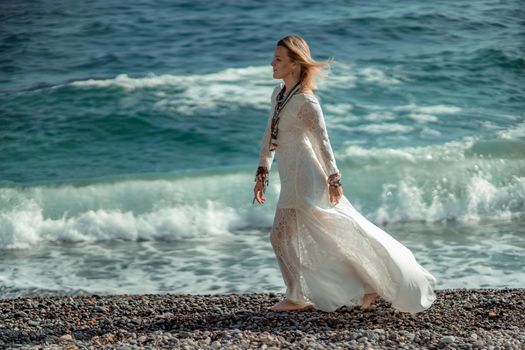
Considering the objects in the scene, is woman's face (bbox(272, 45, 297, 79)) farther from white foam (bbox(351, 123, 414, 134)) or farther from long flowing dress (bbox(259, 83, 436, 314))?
white foam (bbox(351, 123, 414, 134))

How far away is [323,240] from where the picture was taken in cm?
725

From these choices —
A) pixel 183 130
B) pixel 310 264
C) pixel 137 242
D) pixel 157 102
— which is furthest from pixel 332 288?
pixel 157 102

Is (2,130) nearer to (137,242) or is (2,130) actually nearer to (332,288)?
(137,242)

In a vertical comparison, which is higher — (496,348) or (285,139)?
(285,139)

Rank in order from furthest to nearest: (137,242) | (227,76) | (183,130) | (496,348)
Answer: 1. (227,76)
2. (183,130)
3. (137,242)
4. (496,348)

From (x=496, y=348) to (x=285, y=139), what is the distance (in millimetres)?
1970

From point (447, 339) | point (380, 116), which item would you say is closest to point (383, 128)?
point (380, 116)

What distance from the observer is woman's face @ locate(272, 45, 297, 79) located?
23.5 ft

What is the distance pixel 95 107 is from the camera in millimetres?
17719

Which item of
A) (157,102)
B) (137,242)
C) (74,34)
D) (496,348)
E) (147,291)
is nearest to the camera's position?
(496,348)

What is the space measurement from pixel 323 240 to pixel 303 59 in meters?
1.24

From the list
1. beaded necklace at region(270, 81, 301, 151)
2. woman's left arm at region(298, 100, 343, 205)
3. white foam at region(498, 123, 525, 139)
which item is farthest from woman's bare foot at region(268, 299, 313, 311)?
white foam at region(498, 123, 525, 139)

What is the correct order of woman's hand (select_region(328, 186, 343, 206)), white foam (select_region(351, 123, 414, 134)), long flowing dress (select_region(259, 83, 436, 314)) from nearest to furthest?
woman's hand (select_region(328, 186, 343, 206)), long flowing dress (select_region(259, 83, 436, 314)), white foam (select_region(351, 123, 414, 134))

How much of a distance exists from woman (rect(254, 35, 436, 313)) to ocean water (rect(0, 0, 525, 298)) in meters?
2.39
